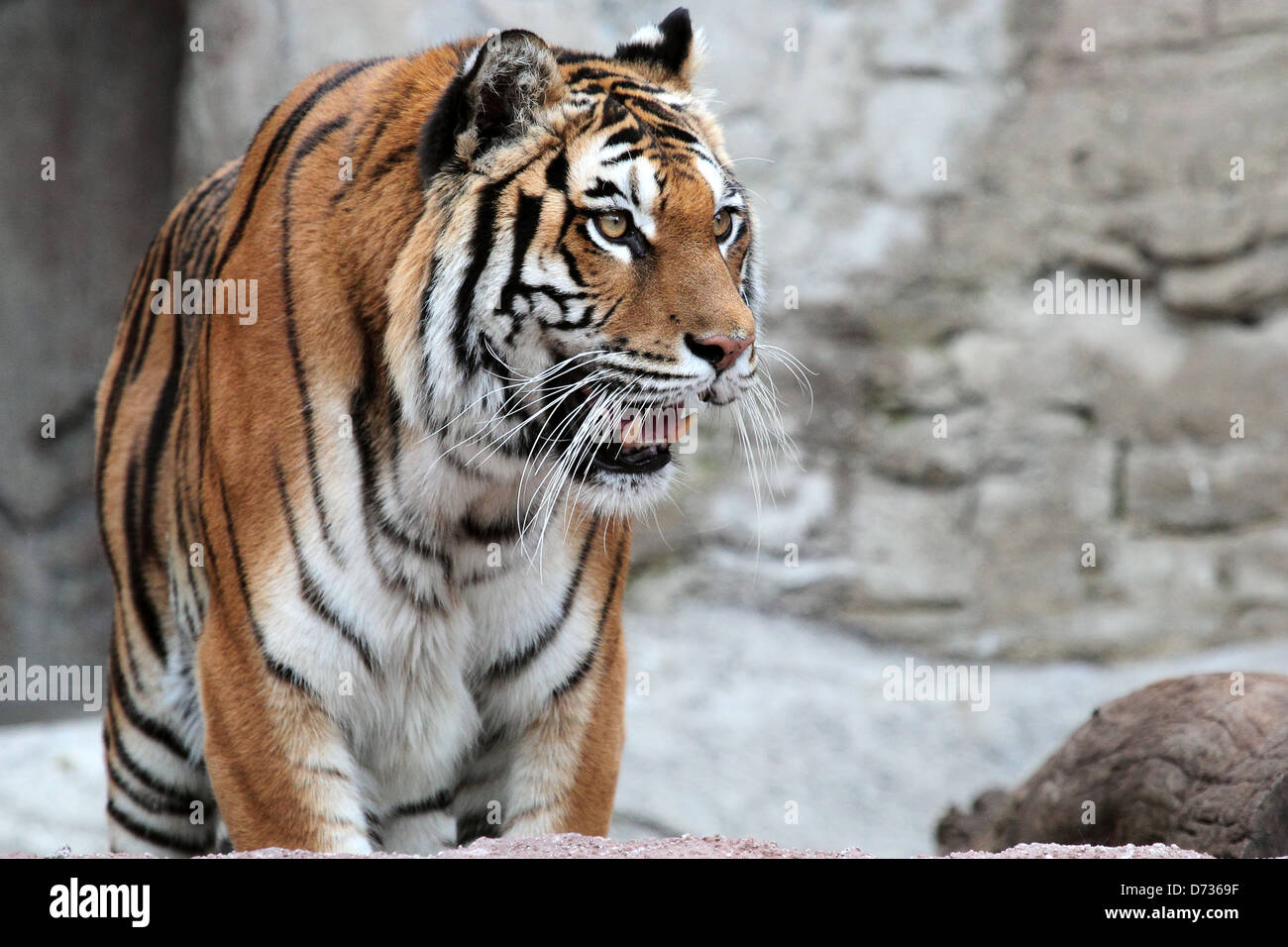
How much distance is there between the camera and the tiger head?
2.43 metres

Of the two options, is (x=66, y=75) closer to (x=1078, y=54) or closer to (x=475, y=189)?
(x=1078, y=54)

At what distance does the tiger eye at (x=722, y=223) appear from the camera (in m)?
2.57

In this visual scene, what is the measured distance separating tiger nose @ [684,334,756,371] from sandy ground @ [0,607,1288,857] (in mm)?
2995

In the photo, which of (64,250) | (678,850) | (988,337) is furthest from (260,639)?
(64,250)

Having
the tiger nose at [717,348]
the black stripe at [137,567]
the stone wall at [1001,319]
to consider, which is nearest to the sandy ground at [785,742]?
the stone wall at [1001,319]

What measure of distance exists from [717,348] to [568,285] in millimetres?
284

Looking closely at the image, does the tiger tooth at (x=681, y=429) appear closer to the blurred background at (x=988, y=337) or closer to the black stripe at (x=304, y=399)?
the black stripe at (x=304, y=399)

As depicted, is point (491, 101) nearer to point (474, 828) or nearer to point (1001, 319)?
point (474, 828)

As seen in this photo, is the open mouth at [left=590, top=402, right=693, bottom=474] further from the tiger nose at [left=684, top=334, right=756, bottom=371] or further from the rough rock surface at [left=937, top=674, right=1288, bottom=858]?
the rough rock surface at [left=937, top=674, right=1288, bottom=858]

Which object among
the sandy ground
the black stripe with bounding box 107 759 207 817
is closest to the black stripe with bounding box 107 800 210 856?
the black stripe with bounding box 107 759 207 817

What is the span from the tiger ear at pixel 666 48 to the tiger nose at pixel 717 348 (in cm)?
76

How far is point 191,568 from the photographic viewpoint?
3033 mm
